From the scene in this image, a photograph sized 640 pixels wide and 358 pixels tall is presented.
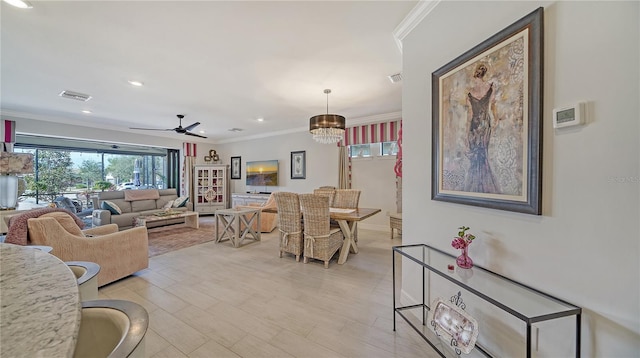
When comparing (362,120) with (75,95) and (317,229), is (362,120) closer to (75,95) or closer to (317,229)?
(317,229)

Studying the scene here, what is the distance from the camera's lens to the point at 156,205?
6371 mm

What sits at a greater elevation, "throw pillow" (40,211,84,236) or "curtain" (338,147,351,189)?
"curtain" (338,147,351,189)

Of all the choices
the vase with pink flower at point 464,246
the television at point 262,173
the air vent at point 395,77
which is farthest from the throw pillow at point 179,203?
the vase with pink flower at point 464,246

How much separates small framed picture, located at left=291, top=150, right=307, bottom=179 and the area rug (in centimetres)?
255

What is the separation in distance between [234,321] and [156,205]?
5.59 m

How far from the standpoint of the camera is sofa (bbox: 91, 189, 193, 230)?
17.1 feet

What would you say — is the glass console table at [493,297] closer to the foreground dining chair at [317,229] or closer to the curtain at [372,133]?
the foreground dining chair at [317,229]

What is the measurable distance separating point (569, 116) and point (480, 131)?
1.43ft

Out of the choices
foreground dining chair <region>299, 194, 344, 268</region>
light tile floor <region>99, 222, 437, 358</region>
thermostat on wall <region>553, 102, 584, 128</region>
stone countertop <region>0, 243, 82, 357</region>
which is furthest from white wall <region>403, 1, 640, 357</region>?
foreground dining chair <region>299, 194, 344, 268</region>

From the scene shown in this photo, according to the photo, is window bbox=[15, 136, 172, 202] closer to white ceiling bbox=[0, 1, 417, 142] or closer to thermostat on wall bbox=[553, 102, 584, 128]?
white ceiling bbox=[0, 1, 417, 142]

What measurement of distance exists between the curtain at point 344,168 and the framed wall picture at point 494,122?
13.2 ft

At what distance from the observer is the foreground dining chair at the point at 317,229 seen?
322 cm

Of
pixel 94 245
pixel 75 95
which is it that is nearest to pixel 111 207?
pixel 75 95

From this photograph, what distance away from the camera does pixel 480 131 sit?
1.45 m
